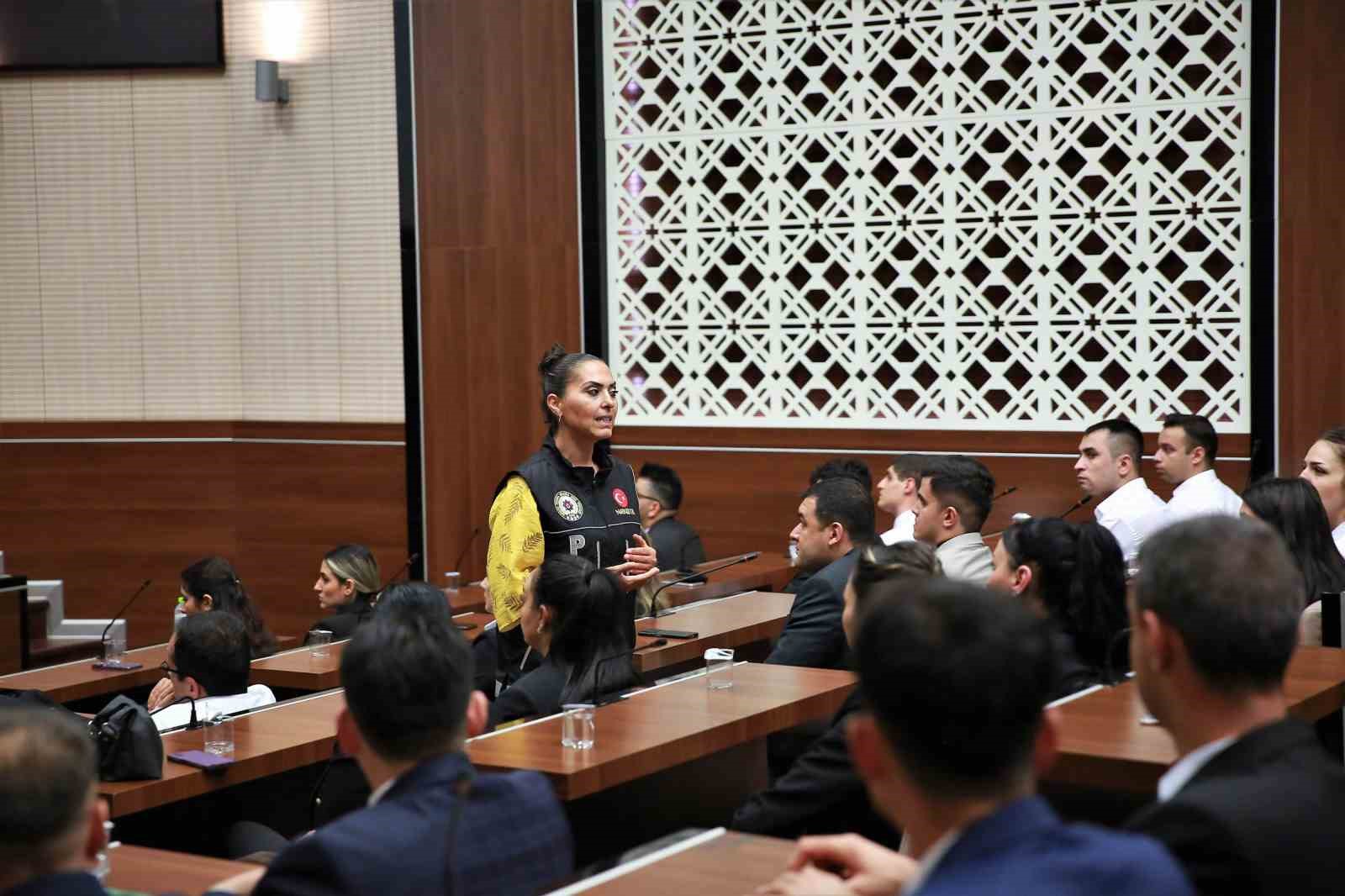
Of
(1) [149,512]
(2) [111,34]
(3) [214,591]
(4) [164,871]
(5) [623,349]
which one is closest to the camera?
(4) [164,871]

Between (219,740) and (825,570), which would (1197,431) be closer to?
(825,570)

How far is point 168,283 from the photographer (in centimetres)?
810

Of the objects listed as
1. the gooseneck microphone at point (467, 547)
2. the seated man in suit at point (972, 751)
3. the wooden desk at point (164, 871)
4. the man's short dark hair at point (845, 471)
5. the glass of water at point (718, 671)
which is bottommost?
the gooseneck microphone at point (467, 547)

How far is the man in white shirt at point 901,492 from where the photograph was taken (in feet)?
18.7

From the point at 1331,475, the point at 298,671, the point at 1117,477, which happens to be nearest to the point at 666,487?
the point at 1117,477

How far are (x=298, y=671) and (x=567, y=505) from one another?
901 millimetres

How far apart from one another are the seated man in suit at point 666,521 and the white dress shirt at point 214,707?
8.10 feet

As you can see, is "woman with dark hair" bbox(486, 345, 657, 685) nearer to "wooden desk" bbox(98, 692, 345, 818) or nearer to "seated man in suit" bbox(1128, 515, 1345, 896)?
"wooden desk" bbox(98, 692, 345, 818)

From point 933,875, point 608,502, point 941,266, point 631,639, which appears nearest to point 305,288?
point 941,266

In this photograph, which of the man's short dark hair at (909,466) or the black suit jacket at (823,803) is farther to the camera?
the man's short dark hair at (909,466)

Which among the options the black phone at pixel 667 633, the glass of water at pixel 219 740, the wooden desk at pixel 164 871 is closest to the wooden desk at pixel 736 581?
the black phone at pixel 667 633

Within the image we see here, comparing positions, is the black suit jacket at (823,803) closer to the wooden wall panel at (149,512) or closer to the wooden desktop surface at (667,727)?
the wooden desktop surface at (667,727)

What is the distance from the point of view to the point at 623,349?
7.26m

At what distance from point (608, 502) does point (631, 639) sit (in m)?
0.67
